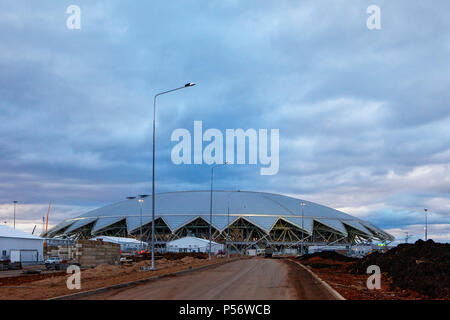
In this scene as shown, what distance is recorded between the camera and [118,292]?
60.1ft

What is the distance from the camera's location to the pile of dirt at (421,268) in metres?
20.3

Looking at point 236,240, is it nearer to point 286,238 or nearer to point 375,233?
point 286,238

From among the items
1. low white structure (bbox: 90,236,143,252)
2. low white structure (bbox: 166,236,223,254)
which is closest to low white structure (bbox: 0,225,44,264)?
low white structure (bbox: 90,236,143,252)

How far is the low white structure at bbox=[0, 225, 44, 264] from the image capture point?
53237mm


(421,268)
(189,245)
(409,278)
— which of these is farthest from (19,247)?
(421,268)

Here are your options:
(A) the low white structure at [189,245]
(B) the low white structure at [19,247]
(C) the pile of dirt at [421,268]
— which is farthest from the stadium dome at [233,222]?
(C) the pile of dirt at [421,268]

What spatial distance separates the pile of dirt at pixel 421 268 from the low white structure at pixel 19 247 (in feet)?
128

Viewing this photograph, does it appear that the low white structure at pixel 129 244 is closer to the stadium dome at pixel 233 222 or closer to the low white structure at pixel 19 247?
the stadium dome at pixel 233 222

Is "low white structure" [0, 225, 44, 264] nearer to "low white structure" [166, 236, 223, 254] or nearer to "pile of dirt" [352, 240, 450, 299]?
"low white structure" [166, 236, 223, 254]

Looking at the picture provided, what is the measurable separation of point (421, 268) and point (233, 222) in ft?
291

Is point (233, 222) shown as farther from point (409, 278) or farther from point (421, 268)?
point (409, 278)
